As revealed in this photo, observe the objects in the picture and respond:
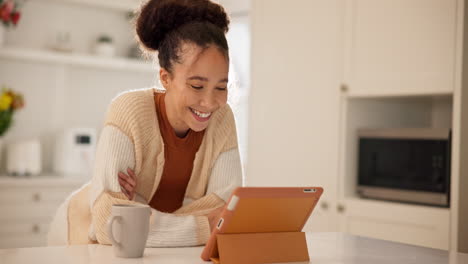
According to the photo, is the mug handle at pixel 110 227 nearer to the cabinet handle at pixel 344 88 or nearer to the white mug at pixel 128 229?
the white mug at pixel 128 229

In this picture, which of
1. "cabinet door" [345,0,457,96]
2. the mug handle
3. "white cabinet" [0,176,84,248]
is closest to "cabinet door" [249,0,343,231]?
"cabinet door" [345,0,457,96]

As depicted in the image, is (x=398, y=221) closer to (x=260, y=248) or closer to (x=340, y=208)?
(x=340, y=208)

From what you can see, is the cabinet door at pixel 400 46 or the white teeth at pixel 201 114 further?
the cabinet door at pixel 400 46

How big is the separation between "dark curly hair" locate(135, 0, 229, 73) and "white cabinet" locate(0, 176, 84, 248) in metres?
2.09

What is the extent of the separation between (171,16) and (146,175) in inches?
18.2

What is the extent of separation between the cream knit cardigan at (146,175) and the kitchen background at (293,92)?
10.7 inches

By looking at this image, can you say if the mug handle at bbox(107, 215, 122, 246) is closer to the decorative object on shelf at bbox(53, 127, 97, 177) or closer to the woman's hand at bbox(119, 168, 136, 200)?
the woman's hand at bbox(119, 168, 136, 200)

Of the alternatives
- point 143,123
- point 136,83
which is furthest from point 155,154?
point 136,83

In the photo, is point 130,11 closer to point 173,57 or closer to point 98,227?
point 173,57

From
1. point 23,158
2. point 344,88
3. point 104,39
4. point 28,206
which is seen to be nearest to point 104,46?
point 104,39

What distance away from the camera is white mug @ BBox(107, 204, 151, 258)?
3.69 ft

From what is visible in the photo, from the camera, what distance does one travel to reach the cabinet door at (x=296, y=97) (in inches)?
115

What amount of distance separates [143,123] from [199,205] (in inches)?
11.0

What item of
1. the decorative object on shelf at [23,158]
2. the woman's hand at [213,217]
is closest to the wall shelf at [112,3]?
the decorative object on shelf at [23,158]
